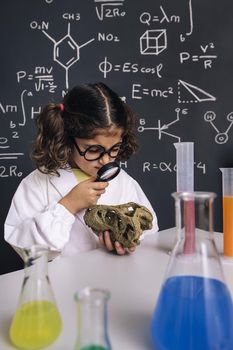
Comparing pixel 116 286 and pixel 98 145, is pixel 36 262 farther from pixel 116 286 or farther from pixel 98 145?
pixel 98 145

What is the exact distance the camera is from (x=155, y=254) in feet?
3.14

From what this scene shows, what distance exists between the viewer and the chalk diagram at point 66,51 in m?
2.11

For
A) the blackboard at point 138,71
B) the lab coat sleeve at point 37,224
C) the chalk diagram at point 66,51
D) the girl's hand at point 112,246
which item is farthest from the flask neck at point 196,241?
the chalk diagram at point 66,51

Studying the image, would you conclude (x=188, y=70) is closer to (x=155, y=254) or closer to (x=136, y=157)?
(x=136, y=157)

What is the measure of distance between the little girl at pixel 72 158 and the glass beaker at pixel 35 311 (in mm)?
570

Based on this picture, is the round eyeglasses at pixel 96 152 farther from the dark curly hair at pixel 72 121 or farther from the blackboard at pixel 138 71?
the blackboard at pixel 138 71

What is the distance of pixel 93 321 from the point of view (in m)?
0.39

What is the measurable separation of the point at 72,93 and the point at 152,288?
2.58 ft

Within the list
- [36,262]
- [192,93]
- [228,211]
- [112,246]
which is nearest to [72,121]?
[112,246]

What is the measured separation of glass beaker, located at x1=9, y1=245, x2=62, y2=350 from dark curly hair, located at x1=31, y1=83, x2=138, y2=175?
73 cm

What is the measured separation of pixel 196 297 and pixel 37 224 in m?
0.67

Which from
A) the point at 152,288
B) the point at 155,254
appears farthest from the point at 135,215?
the point at 152,288

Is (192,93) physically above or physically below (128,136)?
above

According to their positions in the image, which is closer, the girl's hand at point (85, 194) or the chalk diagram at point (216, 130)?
the girl's hand at point (85, 194)
